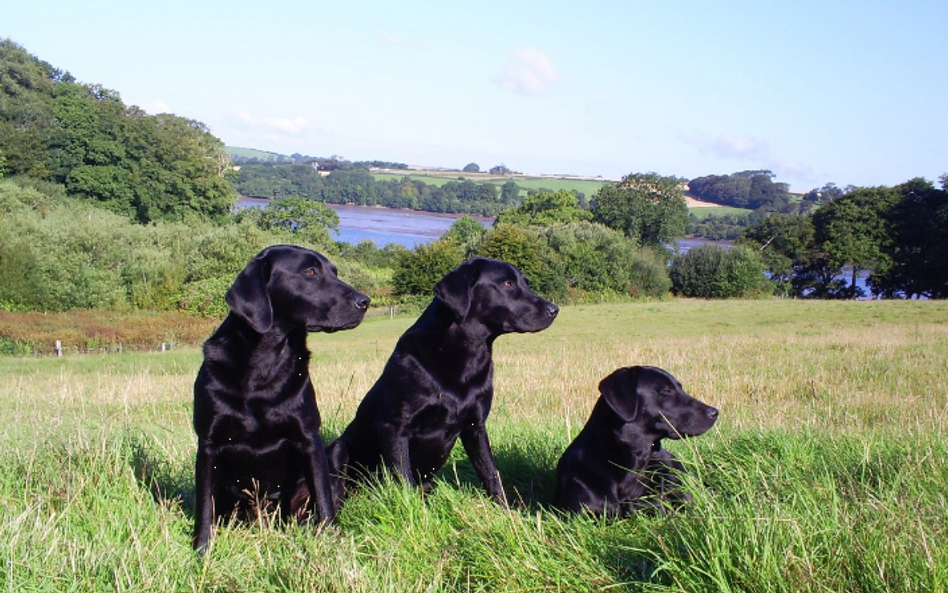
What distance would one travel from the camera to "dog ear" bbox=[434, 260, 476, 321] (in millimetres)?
4996

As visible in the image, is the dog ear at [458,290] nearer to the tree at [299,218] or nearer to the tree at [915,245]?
the tree at [915,245]

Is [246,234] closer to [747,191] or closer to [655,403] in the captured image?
[655,403]

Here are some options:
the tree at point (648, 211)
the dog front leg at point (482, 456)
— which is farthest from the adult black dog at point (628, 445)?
the tree at point (648, 211)

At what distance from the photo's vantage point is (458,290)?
505cm

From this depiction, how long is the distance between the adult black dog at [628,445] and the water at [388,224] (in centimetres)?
10800

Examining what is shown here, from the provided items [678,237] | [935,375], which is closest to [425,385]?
[935,375]

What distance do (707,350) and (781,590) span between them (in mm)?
18450

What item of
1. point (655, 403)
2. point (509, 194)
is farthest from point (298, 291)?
point (509, 194)

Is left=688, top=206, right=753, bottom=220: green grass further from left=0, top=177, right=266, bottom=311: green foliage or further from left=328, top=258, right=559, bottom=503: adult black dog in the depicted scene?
left=328, top=258, right=559, bottom=503: adult black dog

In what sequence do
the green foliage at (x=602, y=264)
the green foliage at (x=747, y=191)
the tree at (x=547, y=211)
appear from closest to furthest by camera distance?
the green foliage at (x=602, y=264) → the tree at (x=547, y=211) → the green foliage at (x=747, y=191)

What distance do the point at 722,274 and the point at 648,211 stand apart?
64.5 ft

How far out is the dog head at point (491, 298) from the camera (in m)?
5.04

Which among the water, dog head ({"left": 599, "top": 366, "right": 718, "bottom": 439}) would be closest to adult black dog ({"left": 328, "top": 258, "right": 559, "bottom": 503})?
dog head ({"left": 599, "top": 366, "right": 718, "bottom": 439})

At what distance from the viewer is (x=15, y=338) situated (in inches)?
1716
